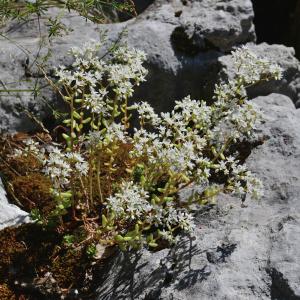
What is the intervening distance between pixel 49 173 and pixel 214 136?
4.27 feet

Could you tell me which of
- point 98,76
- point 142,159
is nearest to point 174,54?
point 142,159

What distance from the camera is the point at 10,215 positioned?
4.75 metres

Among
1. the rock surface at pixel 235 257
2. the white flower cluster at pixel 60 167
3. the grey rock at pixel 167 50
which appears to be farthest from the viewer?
the grey rock at pixel 167 50

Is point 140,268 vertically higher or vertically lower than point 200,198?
lower

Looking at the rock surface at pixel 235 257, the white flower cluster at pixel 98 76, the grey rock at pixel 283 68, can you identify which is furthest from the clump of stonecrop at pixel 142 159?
the grey rock at pixel 283 68

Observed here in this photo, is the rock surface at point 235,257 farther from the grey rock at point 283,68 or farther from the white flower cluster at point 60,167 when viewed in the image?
the grey rock at point 283,68

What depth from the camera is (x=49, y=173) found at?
3.96 meters

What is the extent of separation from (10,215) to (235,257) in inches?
81.1

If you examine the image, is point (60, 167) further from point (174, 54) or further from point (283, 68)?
point (283, 68)

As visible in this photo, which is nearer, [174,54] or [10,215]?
[10,215]

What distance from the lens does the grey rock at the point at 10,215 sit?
4.70 meters

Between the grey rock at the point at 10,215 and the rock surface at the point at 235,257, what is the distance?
0.91 meters

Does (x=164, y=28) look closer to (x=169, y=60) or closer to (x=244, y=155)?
(x=169, y=60)

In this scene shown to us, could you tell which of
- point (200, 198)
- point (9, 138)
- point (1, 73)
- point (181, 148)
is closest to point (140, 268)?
point (200, 198)
